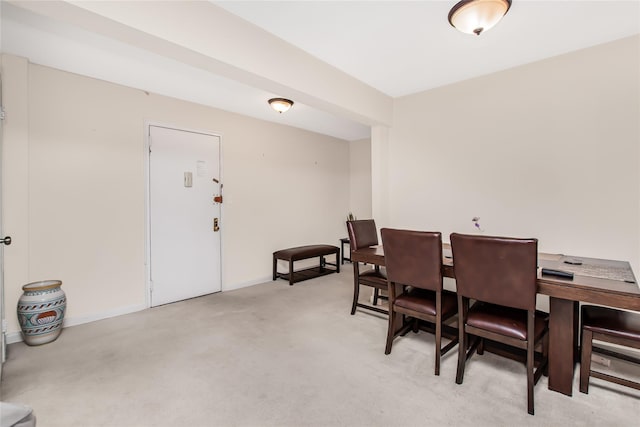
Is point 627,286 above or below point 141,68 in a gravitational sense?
below

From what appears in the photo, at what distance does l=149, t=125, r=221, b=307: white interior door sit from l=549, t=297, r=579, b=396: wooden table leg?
3.55 m

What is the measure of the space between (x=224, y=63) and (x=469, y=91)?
8.43 ft

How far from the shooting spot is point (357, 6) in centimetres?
208

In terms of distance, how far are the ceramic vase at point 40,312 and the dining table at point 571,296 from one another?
3189mm

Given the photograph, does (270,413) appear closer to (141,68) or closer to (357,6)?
(357,6)

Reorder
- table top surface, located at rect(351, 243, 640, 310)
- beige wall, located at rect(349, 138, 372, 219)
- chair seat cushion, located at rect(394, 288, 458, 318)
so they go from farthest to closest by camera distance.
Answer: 1. beige wall, located at rect(349, 138, 372, 219)
2. chair seat cushion, located at rect(394, 288, 458, 318)
3. table top surface, located at rect(351, 243, 640, 310)

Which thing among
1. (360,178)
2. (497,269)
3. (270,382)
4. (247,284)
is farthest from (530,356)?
(360,178)

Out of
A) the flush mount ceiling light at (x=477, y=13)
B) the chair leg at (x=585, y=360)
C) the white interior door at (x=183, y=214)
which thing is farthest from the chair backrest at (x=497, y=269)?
the white interior door at (x=183, y=214)

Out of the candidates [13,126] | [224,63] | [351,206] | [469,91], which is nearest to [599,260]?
[469,91]

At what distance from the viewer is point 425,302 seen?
2.27 meters

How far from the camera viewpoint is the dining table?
1.64m

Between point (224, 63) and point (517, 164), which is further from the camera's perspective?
point (517, 164)

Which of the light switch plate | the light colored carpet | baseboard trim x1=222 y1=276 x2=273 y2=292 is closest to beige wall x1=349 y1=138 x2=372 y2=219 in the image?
baseboard trim x1=222 y1=276 x2=273 y2=292

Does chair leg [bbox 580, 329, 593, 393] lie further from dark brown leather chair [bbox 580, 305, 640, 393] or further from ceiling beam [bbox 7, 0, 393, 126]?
ceiling beam [bbox 7, 0, 393, 126]
